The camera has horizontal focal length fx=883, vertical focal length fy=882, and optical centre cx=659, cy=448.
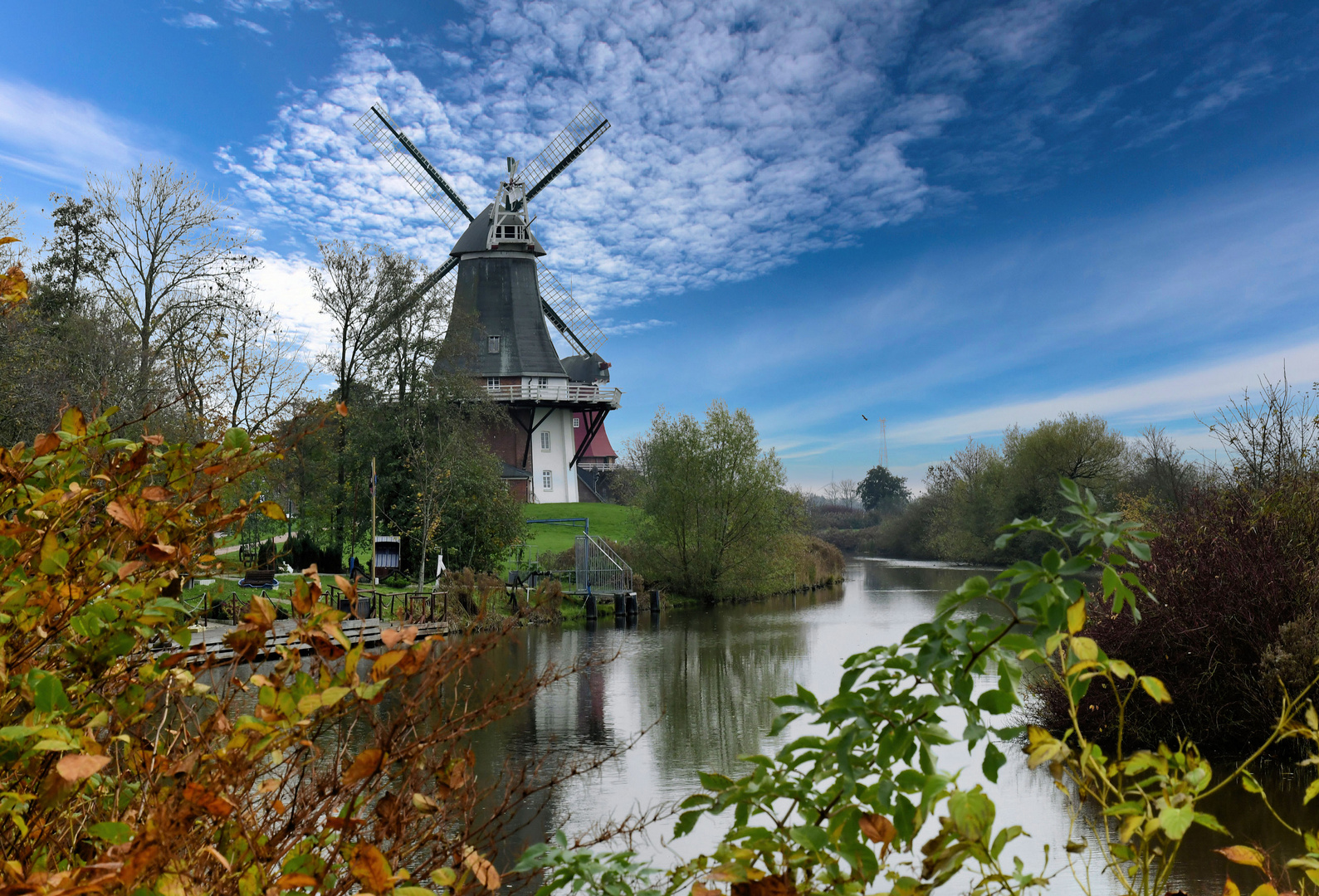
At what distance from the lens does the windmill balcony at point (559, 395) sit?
35094mm

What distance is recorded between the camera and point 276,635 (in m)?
1.84

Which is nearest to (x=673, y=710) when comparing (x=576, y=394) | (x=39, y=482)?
(x=39, y=482)

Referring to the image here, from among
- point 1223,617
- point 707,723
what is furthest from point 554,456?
point 1223,617

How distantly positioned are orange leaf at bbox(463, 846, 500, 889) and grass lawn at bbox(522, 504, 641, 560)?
27730 mm

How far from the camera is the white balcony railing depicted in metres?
35.1

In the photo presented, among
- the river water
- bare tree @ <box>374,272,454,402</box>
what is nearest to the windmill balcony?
bare tree @ <box>374,272,454,402</box>

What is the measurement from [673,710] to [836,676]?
281cm

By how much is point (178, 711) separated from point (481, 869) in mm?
748

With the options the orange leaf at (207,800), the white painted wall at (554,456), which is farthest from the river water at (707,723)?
the white painted wall at (554,456)

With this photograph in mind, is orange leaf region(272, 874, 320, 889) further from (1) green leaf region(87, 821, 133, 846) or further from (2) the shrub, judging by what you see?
(2) the shrub

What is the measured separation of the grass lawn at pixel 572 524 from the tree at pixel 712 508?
2534mm

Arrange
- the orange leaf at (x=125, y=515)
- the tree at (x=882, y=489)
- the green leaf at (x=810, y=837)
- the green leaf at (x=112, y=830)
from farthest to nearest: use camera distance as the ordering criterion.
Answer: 1. the tree at (x=882, y=489)
2. the orange leaf at (x=125, y=515)
3. the green leaf at (x=810, y=837)
4. the green leaf at (x=112, y=830)

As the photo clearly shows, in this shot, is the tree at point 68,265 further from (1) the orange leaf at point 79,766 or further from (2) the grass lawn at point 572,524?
(1) the orange leaf at point 79,766

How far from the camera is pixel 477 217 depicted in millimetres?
37500
